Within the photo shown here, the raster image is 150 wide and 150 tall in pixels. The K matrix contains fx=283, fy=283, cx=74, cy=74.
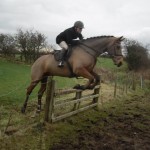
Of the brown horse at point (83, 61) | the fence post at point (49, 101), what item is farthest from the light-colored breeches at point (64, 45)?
the fence post at point (49, 101)

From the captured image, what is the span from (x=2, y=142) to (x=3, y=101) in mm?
5414

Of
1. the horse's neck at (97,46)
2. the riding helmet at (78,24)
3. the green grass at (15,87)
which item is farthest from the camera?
the green grass at (15,87)

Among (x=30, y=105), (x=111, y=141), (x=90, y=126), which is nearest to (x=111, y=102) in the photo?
(x=30, y=105)

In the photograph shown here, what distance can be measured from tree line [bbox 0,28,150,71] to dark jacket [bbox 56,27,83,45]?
32.6 metres

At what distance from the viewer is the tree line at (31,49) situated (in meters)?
42.9

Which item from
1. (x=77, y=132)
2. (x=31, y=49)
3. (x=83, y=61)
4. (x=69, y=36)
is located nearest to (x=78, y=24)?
(x=69, y=36)

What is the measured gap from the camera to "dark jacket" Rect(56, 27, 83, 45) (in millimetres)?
9094

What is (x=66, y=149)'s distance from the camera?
6.36m

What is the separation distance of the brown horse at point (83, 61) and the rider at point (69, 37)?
206mm

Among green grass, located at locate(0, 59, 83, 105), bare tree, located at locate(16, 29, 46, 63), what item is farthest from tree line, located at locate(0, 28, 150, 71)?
green grass, located at locate(0, 59, 83, 105)

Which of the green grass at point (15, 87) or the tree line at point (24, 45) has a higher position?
the tree line at point (24, 45)

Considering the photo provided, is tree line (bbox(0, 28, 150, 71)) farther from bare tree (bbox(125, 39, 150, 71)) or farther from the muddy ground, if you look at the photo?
the muddy ground

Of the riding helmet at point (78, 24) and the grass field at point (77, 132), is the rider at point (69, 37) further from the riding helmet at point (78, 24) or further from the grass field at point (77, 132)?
the grass field at point (77, 132)

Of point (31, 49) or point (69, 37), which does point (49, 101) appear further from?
point (31, 49)
